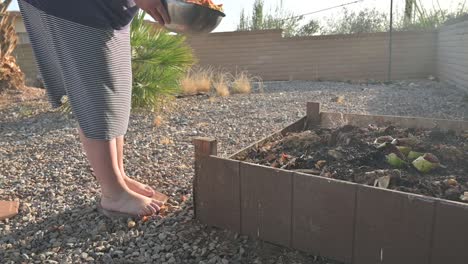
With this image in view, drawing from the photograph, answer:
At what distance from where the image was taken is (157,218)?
202 centimetres

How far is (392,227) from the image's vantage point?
141cm

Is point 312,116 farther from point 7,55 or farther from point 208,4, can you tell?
point 7,55

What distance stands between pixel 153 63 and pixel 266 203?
3433 mm

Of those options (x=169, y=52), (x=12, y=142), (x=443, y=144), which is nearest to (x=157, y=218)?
(x=443, y=144)

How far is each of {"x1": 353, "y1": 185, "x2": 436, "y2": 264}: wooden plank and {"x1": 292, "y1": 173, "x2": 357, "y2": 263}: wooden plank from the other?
4cm

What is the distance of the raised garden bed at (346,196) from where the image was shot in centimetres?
136

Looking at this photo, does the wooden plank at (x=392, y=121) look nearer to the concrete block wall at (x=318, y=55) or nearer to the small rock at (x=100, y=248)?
the small rock at (x=100, y=248)

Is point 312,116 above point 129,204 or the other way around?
above

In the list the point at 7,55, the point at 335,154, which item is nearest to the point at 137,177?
the point at 335,154

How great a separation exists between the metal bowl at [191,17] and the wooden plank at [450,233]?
1218mm

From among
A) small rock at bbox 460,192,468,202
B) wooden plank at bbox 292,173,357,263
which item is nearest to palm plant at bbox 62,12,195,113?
wooden plank at bbox 292,173,357,263

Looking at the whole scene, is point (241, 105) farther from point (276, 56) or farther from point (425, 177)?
point (276, 56)

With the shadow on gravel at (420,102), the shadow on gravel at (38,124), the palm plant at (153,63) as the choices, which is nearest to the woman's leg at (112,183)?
the shadow on gravel at (38,124)

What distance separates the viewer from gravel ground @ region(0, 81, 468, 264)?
68.6 inches
